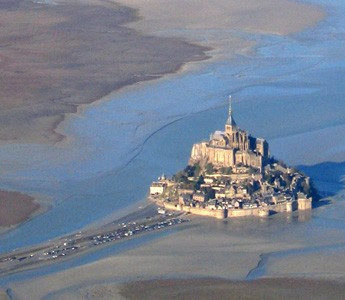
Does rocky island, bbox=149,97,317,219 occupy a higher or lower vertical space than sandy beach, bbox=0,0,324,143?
lower

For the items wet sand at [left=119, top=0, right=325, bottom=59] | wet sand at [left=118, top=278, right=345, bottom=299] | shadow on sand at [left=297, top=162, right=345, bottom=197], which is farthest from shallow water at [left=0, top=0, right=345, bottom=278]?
wet sand at [left=118, top=278, right=345, bottom=299]

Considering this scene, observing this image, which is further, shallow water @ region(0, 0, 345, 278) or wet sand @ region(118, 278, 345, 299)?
shallow water @ region(0, 0, 345, 278)

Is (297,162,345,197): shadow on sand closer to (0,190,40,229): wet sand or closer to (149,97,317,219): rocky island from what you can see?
(149,97,317,219): rocky island

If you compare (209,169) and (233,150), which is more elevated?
(233,150)

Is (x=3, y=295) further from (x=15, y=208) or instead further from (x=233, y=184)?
(x=233, y=184)

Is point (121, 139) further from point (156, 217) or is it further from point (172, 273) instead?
point (172, 273)

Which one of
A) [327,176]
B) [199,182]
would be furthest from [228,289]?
[327,176]
